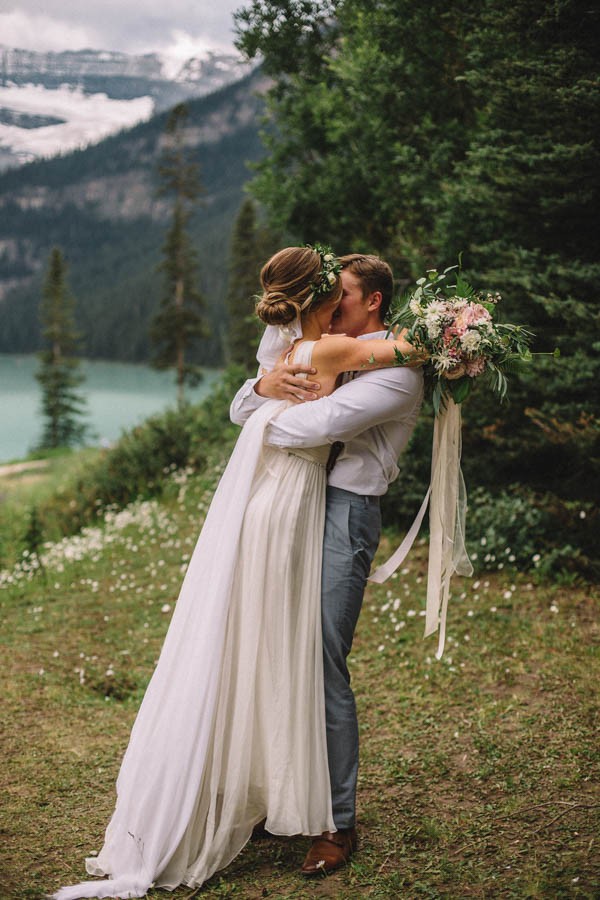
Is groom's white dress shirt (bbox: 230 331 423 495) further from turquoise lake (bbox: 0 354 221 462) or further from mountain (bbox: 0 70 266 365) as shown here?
mountain (bbox: 0 70 266 365)

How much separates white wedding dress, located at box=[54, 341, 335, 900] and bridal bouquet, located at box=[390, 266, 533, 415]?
0.52m

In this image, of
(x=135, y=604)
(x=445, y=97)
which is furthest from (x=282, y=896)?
(x=445, y=97)

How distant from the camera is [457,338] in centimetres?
349

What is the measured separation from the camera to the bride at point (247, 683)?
11.6 feet

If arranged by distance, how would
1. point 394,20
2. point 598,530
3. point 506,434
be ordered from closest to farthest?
point 598,530 < point 506,434 < point 394,20

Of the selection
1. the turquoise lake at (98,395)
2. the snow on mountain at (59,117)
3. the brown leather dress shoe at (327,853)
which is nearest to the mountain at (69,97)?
the snow on mountain at (59,117)

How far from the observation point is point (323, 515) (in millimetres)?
3695

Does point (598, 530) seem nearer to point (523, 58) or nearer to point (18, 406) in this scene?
point (523, 58)

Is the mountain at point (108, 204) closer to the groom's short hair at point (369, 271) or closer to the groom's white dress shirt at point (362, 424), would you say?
the groom's short hair at point (369, 271)

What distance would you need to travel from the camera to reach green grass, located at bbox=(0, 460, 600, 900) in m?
3.69

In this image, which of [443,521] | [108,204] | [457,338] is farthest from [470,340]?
[108,204]

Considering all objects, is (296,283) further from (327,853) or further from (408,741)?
(408,741)

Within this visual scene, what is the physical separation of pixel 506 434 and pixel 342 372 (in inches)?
204

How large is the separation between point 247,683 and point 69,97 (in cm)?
12474
